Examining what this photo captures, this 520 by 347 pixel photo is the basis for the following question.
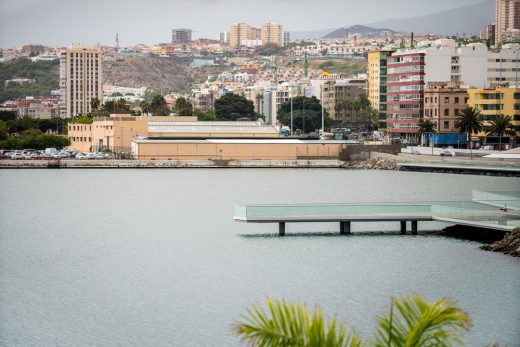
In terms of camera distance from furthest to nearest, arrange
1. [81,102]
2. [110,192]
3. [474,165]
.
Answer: [81,102], [474,165], [110,192]

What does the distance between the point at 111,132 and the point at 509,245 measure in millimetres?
46973

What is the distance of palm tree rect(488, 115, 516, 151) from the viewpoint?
63.3m

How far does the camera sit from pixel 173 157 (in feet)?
208

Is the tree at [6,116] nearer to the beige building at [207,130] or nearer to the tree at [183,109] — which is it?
the tree at [183,109]

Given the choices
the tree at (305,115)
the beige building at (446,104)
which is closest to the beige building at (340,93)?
the tree at (305,115)

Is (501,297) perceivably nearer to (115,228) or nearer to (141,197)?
(115,228)

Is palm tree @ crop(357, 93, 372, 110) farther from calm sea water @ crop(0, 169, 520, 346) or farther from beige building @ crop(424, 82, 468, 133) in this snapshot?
calm sea water @ crop(0, 169, 520, 346)

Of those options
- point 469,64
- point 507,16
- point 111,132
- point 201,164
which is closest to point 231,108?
point 469,64

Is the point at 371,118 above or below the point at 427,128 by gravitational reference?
above

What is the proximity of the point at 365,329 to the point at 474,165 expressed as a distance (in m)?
38.9

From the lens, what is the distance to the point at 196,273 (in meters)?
22.5

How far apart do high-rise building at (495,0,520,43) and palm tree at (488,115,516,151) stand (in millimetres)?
83381

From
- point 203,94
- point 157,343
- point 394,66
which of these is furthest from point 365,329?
point 203,94

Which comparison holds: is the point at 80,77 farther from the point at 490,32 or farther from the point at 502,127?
the point at 502,127
